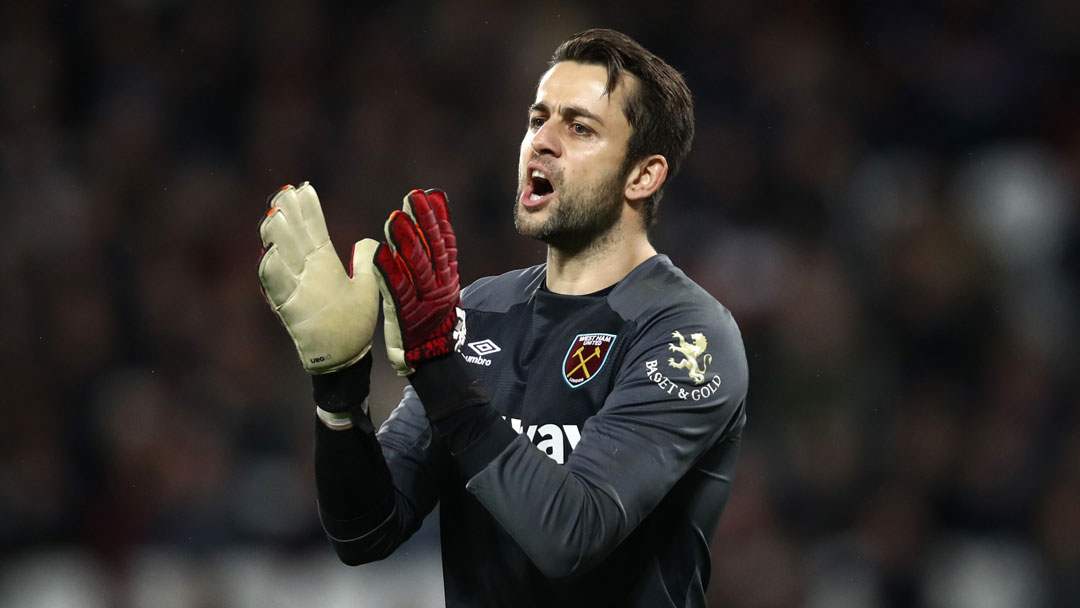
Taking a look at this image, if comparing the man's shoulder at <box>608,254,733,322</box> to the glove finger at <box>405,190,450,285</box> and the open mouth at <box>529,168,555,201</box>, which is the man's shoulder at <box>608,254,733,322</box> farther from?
the glove finger at <box>405,190,450,285</box>

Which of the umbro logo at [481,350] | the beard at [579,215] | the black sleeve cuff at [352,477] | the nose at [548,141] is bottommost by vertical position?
the black sleeve cuff at [352,477]

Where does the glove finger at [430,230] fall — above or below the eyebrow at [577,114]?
below

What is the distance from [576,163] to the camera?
2.89 metres

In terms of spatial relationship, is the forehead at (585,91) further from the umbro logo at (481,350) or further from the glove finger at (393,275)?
the glove finger at (393,275)

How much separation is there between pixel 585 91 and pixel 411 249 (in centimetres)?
77

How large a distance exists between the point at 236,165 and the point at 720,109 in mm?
3009

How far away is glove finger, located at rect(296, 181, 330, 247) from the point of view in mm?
2461

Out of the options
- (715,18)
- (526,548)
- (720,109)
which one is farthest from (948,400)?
(526,548)

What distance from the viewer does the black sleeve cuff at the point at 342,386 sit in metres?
2.56

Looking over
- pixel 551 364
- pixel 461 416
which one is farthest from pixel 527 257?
pixel 461 416

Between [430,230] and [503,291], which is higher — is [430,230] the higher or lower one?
the higher one

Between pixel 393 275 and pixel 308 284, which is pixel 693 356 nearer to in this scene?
pixel 393 275

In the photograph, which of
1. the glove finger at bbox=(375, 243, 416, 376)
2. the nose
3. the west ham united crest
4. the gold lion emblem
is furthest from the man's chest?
the nose

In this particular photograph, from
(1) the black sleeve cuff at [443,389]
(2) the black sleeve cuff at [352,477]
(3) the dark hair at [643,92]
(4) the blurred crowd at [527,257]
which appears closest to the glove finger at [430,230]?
(1) the black sleeve cuff at [443,389]
